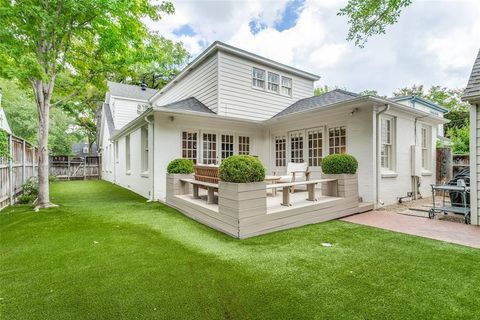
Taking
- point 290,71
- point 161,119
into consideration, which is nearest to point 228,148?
point 161,119

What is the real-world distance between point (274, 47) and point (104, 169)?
52.8 feet

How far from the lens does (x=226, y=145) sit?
31.0ft

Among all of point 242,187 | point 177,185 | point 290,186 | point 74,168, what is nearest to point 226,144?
point 177,185

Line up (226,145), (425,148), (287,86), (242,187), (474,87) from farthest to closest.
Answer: (287,86) < (226,145) < (425,148) < (474,87) < (242,187)

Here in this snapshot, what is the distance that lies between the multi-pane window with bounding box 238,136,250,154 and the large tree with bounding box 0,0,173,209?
4.85 m

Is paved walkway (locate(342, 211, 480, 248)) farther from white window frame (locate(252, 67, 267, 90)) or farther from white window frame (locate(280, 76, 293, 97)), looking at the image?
white window frame (locate(280, 76, 293, 97))

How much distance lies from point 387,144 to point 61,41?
993 cm

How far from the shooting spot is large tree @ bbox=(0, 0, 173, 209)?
5.86 meters

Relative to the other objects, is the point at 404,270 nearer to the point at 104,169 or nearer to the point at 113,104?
the point at 113,104

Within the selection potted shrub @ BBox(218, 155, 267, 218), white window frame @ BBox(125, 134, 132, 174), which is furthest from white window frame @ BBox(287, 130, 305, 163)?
white window frame @ BBox(125, 134, 132, 174)

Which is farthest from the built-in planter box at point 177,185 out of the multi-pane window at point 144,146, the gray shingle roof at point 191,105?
the gray shingle roof at point 191,105

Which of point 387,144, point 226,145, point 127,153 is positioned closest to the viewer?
point 387,144

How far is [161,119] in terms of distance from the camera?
305 inches

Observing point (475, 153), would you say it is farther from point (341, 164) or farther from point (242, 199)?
point (242, 199)
